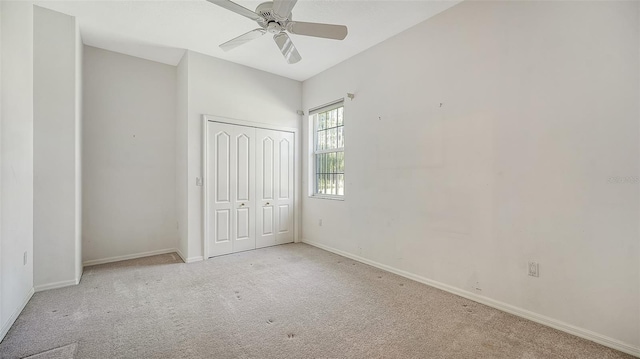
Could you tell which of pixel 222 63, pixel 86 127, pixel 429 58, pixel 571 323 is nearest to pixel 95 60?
pixel 86 127

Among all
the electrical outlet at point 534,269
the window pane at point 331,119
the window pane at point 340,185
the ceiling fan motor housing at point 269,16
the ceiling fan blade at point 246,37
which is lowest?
the electrical outlet at point 534,269

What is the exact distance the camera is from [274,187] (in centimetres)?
471

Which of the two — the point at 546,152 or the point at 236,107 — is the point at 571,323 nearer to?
the point at 546,152

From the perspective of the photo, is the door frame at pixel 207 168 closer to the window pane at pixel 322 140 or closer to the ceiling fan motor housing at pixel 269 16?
the window pane at pixel 322 140

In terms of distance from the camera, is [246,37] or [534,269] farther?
[246,37]

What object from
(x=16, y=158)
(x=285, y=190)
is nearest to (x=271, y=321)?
(x=16, y=158)

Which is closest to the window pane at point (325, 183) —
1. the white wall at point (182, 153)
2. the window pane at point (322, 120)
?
the window pane at point (322, 120)

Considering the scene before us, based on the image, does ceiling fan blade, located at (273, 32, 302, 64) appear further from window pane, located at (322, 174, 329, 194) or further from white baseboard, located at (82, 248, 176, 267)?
white baseboard, located at (82, 248, 176, 267)

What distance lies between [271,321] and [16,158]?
2.67 m

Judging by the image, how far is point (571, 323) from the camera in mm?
2125

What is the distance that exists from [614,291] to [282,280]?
2900 mm

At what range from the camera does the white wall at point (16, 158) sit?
2.14 meters

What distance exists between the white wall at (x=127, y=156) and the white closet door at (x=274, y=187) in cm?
138

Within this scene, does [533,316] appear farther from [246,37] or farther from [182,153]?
[182,153]
